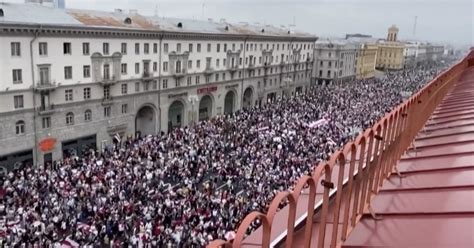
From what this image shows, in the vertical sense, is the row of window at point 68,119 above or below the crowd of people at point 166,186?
above

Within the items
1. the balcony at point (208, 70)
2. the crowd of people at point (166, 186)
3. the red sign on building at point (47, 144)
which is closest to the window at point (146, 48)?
the crowd of people at point (166, 186)

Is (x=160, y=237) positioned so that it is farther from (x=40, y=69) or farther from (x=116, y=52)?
(x=116, y=52)

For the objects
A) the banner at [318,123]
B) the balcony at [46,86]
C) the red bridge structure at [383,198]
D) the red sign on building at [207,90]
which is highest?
the red bridge structure at [383,198]

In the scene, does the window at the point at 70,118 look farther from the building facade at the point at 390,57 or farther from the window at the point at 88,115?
the building facade at the point at 390,57

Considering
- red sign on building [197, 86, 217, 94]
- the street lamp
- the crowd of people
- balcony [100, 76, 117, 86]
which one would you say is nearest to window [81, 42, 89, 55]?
balcony [100, 76, 117, 86]

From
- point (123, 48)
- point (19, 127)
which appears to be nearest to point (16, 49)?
point (19, 127)
